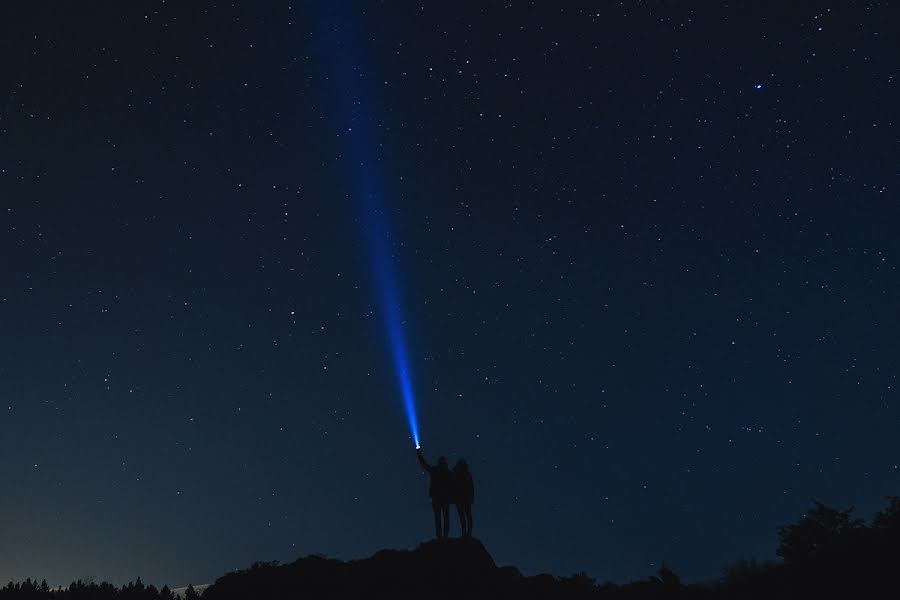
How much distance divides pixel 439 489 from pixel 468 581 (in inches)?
138

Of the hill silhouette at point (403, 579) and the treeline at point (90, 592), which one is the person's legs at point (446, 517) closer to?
the hill silhouette at point (403, 579)

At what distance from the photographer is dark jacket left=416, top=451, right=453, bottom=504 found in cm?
2061

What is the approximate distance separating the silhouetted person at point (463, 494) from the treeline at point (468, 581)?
0.68 metres

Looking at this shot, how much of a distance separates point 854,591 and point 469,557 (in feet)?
32.5

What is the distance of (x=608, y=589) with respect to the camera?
19297mm

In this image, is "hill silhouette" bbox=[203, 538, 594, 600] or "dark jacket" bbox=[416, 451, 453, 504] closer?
"hill silhouette" bbox=[203, 538, 594, 600]

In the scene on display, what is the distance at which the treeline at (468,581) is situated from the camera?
55.4ft

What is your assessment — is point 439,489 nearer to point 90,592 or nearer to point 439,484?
point 439,484

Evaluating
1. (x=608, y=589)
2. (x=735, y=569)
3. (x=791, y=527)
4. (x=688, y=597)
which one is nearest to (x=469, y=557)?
(x=608, y=589)

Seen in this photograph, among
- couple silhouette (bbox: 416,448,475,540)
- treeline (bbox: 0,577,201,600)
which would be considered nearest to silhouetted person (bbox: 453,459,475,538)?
couple silhouette (bbox: 416,448,475,540)

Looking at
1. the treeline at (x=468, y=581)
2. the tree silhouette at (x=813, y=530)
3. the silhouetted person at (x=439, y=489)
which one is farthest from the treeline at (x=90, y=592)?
the tree silhouette at (x=813, y=530)

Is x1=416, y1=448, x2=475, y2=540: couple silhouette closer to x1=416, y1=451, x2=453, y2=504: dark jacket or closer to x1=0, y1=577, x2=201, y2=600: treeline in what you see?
x1=416, y1=451, x2=453, y2=504: dark jacket

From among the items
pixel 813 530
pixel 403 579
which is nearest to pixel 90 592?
pixel 403 579

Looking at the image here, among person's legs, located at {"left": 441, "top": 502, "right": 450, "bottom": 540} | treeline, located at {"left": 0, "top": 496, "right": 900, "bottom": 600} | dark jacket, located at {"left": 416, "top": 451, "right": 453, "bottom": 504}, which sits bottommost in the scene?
treeline, located at {"left": 0, "top": 496, "right": 900, "bottom": 600}
